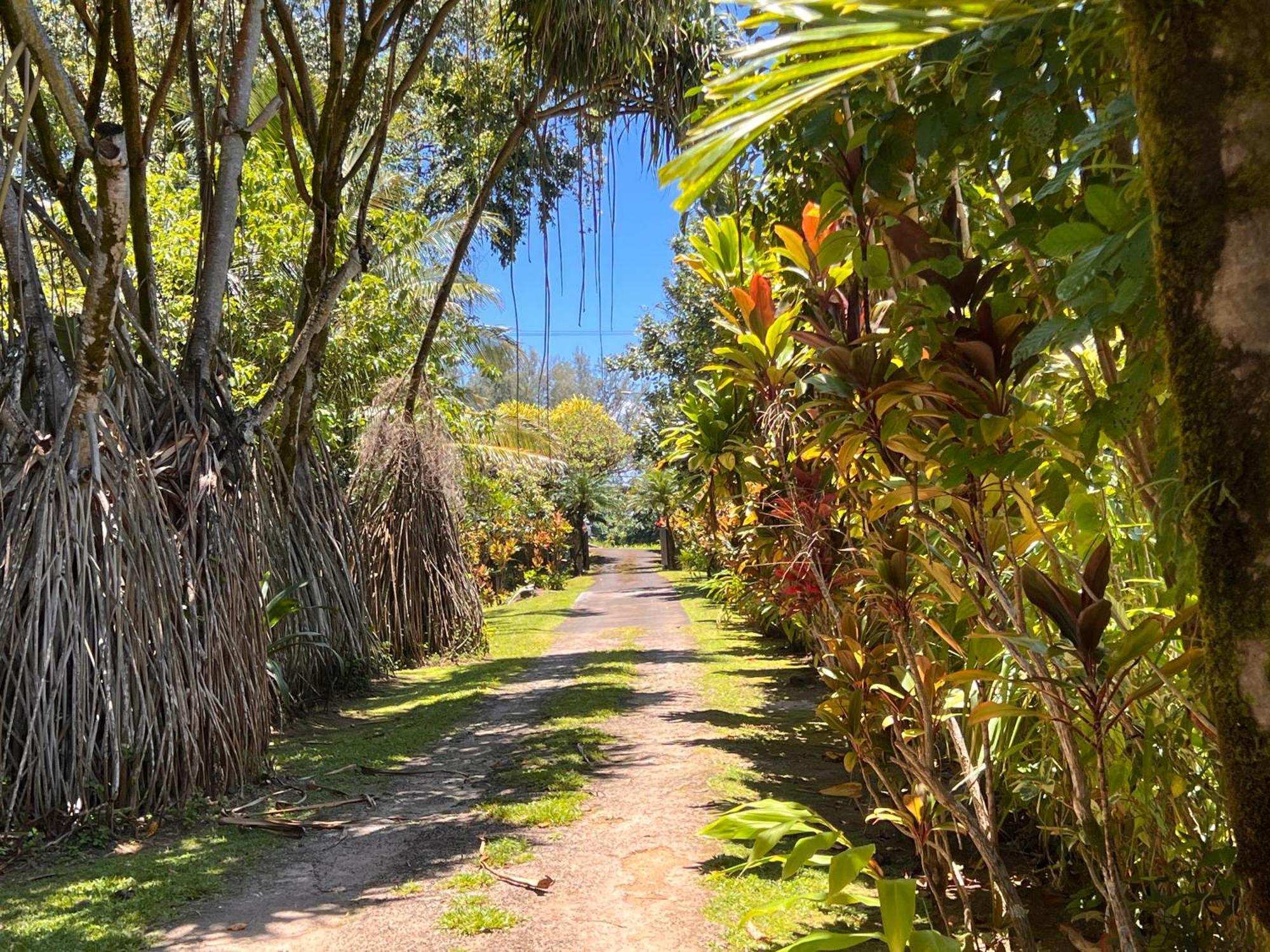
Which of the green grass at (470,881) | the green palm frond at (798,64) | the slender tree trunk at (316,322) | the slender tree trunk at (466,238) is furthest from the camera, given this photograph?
the slender tree trunk at (466,238)

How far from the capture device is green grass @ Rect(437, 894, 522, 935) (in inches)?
114

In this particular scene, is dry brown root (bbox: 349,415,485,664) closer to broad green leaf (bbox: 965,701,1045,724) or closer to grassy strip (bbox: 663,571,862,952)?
grassy strip (bbox: 663,571,862,952)

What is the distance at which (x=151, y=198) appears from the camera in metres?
Result: 10.2

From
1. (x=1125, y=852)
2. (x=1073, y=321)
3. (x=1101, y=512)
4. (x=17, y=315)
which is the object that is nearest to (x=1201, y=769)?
(x=1125, y=852)

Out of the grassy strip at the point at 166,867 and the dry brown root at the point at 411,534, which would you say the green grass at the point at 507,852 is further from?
the dry brown root at the point at 411,534

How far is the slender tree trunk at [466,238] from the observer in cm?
771

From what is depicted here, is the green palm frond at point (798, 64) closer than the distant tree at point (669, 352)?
Yes

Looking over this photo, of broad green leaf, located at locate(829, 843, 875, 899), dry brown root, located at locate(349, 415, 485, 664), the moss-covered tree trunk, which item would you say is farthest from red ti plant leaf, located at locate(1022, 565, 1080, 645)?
dry brown root, located at locate(349, 415, 485, 664)

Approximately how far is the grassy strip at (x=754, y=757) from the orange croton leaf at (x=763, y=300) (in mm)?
1713

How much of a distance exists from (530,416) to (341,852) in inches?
769

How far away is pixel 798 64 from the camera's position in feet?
3.16

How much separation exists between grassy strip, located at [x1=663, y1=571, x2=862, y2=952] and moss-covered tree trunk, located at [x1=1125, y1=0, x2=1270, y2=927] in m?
1.84

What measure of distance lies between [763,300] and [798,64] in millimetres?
1948

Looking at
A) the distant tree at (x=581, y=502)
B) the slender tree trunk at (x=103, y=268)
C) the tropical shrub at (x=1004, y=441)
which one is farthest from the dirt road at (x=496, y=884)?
the distant tree at (x=581, y=502)
